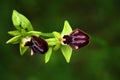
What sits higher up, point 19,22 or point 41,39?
point 19,22

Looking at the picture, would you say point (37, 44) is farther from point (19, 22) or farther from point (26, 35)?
point (19, 22)

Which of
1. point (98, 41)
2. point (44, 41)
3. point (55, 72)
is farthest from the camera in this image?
point (55, 72)

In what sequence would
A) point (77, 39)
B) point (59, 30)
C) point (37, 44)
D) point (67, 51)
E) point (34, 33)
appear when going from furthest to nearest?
point (59, 30), point (67, 51), point (77, 39), point (34, 33), point (37, 44)

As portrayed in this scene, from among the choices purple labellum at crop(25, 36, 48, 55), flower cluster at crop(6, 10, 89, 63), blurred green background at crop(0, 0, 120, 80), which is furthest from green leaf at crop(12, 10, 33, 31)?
blurred green background at crop(0, 0, 120, 80)

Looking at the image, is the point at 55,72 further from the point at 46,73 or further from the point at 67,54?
the point at 67,54

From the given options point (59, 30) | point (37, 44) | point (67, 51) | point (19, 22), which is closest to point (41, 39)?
point (37, 44)

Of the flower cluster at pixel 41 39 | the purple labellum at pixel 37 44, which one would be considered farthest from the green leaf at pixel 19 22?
the purple labellum at pixel 37 44

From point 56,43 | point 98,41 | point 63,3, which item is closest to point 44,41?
point 56,43

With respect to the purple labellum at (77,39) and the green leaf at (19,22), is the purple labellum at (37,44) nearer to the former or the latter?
the green leaf at (19,22)
